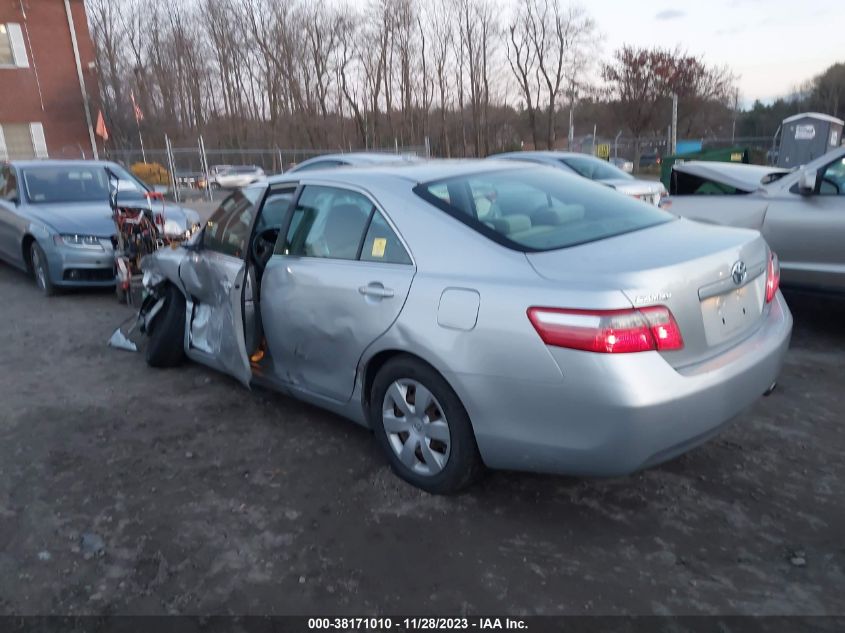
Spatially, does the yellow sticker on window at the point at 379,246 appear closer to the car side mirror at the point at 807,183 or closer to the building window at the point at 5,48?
the car side mirror at the point at 807,183

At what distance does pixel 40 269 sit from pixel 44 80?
23.9 meters

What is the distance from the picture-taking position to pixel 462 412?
2.96 m

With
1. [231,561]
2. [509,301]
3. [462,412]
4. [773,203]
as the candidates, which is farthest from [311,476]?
[773,203]

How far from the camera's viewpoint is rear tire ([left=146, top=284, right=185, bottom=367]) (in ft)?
16.5

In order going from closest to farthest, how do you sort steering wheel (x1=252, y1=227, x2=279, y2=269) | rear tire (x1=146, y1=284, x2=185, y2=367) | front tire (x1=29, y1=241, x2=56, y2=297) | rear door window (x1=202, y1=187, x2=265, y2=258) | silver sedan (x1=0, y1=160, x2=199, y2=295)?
1. steering wheel (x1=252, y1=227, x2=279, y2=269)
2. rear door window (x1=202, y1=187, x2=265, y2=258)
3. rear tire (x1=146, y1=284, x2=185, y2=367)
4. silver sedan (x1=0, y1=160, x2=199, y2=295)
5. front tire (x1=29, y1=241, x2=56, y2=297)

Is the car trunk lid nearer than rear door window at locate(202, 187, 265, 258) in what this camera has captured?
Yes

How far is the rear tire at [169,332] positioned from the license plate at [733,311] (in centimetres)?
372

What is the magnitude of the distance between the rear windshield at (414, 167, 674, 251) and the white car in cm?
2182

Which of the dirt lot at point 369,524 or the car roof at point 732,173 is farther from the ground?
the car roof at point 732,173

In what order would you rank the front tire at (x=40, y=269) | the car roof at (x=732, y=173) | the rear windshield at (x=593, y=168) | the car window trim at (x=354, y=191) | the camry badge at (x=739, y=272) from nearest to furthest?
the camry badge at (x=739, y=272) → the car window trim at (x=354, y=191) → the car roof at (x=732, y=173) → the front tire at (x=40, y=269) → the rear windshield at (x=593, y=168)

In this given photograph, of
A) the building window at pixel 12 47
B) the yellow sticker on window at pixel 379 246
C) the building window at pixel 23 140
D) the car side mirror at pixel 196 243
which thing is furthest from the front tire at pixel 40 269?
the building window at pixel 12 47

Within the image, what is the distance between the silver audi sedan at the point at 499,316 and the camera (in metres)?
2.57

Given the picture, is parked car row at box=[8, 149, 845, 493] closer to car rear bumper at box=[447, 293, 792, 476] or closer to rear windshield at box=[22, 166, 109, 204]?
car rear bumper at box=[447, 293, 792, 476]

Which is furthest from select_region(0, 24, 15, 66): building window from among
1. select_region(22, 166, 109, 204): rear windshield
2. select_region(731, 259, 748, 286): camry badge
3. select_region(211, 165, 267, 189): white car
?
select_region(731, 259, 748, 286): camry badge
